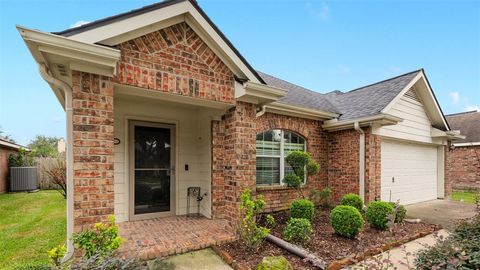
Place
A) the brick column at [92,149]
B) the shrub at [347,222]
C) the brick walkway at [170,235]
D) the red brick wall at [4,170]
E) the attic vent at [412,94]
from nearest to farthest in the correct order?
the brick column at [92,149] → the brick walkway at [170,235] → the shrub at [347,222] → the attic vent at [412,94] → the red brick wall at [4,170]

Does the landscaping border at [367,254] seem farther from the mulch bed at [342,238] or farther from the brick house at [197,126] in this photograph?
the brick house at [197,126]

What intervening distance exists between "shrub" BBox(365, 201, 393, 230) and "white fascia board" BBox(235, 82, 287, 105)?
3.47 meters

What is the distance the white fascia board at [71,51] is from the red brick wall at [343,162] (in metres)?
6.97

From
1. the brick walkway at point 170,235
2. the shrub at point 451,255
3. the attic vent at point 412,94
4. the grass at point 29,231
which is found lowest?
the grass at point 29,231

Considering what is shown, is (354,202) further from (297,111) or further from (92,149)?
(92,149)

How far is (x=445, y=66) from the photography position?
39.8ft

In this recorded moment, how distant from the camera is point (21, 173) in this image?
12.5 metres

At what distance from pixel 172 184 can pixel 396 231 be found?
550 cm

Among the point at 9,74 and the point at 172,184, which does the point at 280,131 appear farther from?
the point at 9,74

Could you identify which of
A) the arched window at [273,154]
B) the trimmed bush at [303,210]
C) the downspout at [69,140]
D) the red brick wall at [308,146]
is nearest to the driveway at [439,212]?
the red brick wall at [308,146]

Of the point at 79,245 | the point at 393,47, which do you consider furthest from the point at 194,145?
the point at 393,47

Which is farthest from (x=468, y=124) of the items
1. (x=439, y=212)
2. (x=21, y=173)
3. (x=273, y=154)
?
(x=21, y=173)

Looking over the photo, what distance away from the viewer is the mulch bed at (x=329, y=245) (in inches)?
152

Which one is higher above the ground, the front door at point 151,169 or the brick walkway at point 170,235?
the front door at point 151,169
